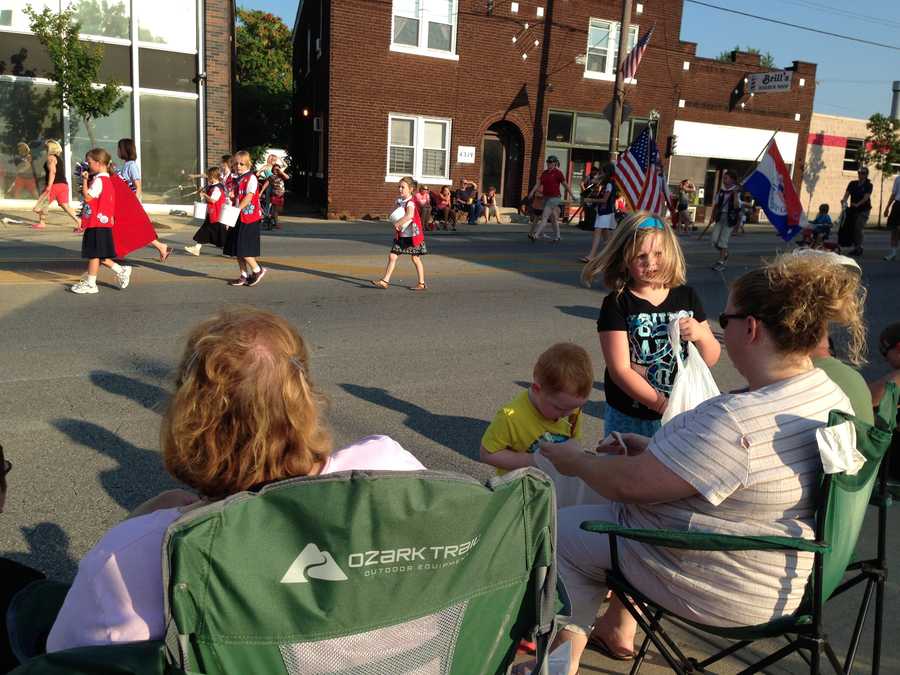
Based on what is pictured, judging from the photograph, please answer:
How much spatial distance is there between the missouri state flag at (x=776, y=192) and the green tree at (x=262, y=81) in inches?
1196

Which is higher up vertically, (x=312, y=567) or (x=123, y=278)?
(x=312, y=567)

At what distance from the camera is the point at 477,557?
1747 millimetres

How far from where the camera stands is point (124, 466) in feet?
14.7

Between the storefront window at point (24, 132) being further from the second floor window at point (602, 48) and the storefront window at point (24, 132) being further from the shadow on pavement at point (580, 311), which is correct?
the second floor window at point (602, 48)

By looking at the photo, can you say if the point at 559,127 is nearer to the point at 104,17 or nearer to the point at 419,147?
the point at 419,147

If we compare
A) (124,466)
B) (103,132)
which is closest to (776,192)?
(124,466)

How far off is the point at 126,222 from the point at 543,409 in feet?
25.6

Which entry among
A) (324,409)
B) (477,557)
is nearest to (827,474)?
(477,557)

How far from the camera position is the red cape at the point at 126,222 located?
30.9 feet

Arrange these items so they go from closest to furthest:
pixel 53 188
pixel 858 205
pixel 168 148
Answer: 1. pixel 53 188
2. pixel 858 205
3. pixel 168 148

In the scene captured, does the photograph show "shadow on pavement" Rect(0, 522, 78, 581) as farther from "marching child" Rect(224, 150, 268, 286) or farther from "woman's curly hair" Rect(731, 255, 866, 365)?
"marching child" Rect(224, 150, 268, 286)

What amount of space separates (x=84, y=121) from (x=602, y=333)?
726 inches

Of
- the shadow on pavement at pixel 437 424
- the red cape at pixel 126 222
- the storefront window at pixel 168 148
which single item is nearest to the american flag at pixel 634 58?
the storefront window at pixel 168 148

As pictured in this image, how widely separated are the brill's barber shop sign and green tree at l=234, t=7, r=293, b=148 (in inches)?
819
